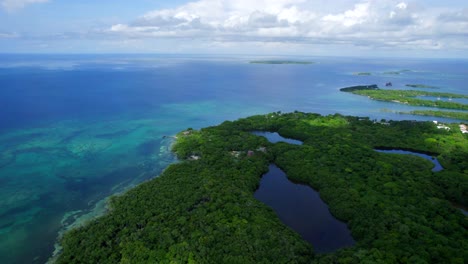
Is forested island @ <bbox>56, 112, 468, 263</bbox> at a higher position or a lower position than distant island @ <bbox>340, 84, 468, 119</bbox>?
lower

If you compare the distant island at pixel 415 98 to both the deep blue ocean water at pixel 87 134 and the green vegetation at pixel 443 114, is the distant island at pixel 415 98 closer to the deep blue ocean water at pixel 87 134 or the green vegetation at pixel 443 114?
the green vegetation at pixel 443 114

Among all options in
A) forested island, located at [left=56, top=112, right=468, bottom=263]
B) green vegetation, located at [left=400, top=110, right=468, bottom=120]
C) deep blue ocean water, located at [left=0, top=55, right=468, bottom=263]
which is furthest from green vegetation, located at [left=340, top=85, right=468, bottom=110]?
forested island, located at [left=56, top=112, right=468, bottom=263]

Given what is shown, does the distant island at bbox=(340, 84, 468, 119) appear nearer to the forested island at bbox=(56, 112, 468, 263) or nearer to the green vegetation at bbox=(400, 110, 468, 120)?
the green vegetation at bbox=(400, 110, 468, 120)

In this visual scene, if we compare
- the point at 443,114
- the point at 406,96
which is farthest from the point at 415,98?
the point at 443,114

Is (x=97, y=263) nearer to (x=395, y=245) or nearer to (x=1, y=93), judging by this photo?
(x=395, y=245)

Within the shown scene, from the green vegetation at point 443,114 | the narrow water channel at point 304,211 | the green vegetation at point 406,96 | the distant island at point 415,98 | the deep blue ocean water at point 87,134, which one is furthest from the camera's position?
the green vegetation at point 406,96

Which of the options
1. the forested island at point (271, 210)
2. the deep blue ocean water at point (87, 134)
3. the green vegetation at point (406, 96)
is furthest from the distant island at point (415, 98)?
the forested island at point (271, 210)
